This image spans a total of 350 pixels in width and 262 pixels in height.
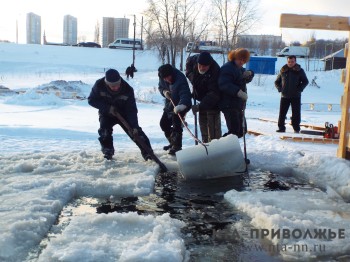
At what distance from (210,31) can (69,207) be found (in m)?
37.1

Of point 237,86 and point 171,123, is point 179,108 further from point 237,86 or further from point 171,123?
point 171,123

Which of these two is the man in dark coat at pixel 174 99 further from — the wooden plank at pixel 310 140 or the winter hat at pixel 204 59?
the wooden plank at pixel 310 140

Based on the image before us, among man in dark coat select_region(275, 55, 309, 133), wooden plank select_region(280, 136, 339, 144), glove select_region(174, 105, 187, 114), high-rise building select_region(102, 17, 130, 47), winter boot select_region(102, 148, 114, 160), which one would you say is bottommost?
winter boot select_region(102, 148, 114, 160)

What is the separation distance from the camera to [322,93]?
31.0 meters

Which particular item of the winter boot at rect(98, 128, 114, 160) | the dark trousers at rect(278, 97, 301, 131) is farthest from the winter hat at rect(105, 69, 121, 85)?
the dark trousers at rect(278, 97, 301, 131)

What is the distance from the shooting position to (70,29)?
11362cm

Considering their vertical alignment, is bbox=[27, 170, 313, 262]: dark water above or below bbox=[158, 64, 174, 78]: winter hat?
below

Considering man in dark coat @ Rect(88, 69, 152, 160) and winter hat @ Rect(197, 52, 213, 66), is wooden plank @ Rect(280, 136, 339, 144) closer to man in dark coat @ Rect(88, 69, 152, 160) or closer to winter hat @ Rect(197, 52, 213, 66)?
winter hat @ Rect(197, 52, 213, 66)

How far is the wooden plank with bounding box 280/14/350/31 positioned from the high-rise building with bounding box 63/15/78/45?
363ft

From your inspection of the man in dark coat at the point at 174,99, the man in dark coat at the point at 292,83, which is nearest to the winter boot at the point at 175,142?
the man in dark coat at the point at 174,99

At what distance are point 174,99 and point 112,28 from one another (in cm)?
7754

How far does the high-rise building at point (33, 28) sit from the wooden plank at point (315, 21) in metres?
112

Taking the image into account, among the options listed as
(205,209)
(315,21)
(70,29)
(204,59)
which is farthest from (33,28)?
(205,209)

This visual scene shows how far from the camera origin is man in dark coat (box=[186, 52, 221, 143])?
605 centimetres
